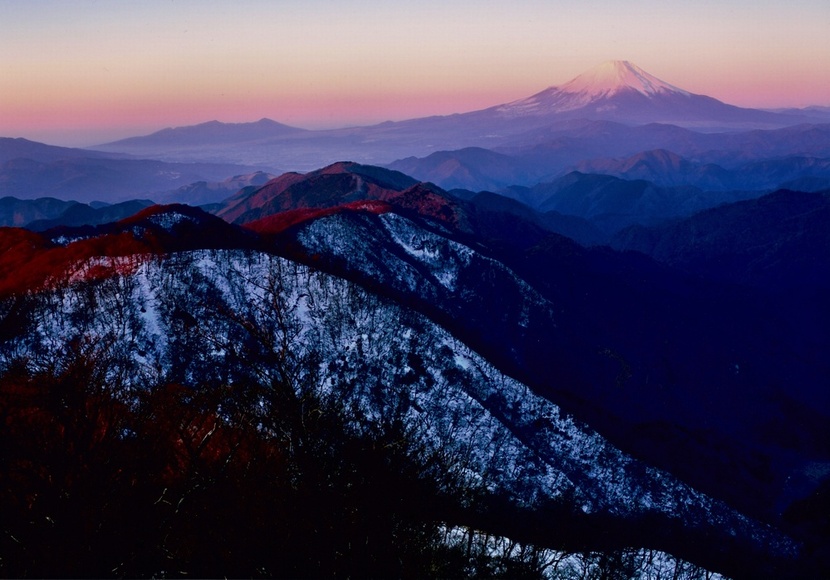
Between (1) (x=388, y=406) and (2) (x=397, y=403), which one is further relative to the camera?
(2) (x=397, y=403)

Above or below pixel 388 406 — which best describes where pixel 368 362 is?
above

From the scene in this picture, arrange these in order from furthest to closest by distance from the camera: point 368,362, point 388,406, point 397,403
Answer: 1. point 368,362
2. point 397,403
3. point 388,406

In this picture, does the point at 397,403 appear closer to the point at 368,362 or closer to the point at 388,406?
the point at 388,406

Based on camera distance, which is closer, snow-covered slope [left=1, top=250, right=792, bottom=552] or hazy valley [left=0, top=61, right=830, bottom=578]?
hazy valley [left=0, top=61, right=830, bottom=578]

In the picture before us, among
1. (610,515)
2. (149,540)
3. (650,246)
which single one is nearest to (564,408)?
(610,515)

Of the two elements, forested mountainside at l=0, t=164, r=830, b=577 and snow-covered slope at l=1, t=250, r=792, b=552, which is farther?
snow-covered slope at l=1, t=250, r=792, b=552

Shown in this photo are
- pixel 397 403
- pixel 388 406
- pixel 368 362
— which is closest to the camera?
pixel 388 406

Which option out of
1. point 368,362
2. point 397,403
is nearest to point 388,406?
point 397,403

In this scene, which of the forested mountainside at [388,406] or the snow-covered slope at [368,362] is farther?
the snow-covered slope at [368,362]
